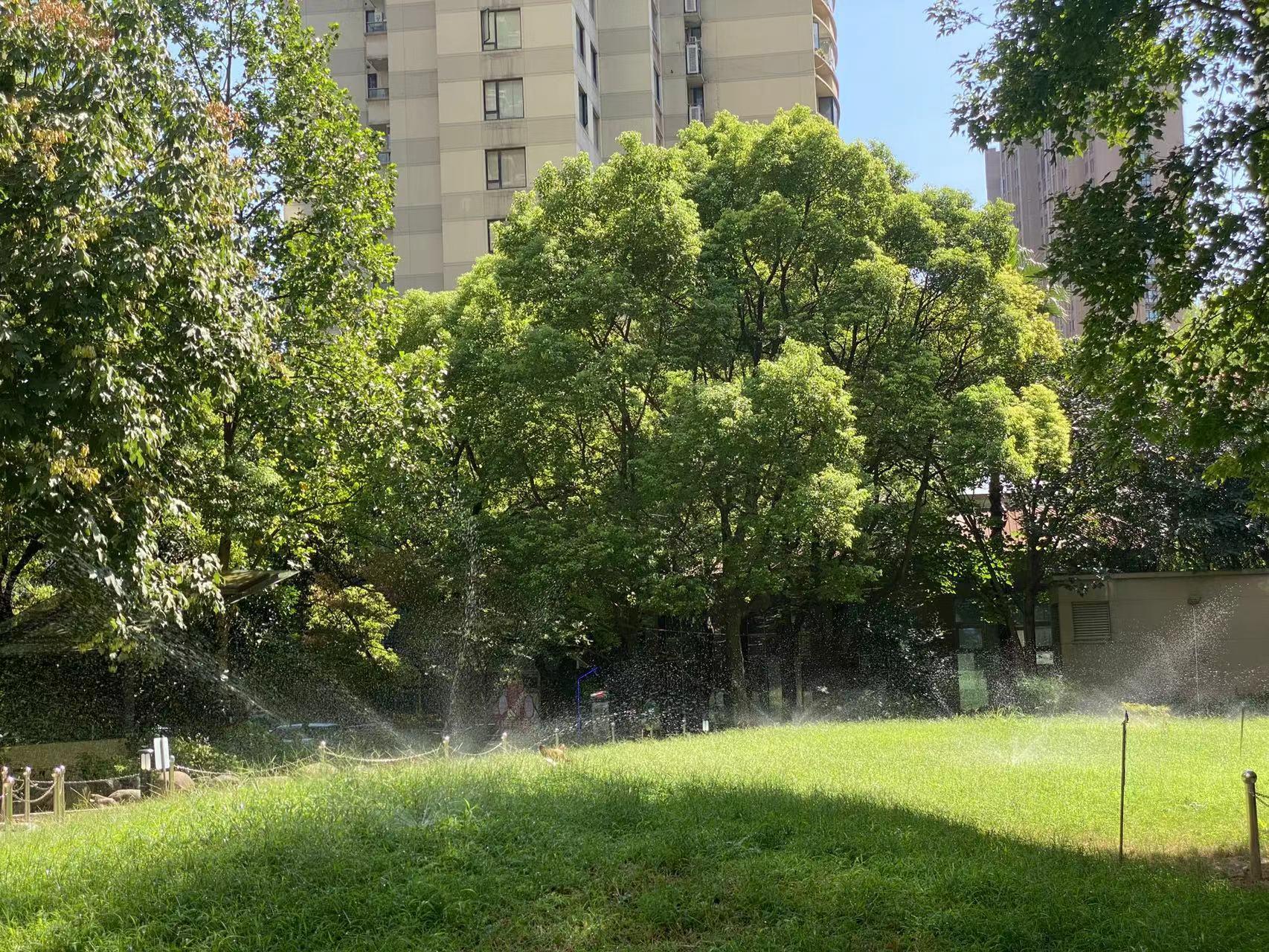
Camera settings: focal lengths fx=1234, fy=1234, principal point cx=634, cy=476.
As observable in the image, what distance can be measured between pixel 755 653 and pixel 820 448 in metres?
7.90

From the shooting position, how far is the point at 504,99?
144ft

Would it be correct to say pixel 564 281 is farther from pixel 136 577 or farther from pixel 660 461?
pixel 136 577

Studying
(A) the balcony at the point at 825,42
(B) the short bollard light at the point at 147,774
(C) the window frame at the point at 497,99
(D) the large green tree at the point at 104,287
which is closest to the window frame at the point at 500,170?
(C) the window frame at the point at 497,99

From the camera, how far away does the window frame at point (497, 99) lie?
43.7m

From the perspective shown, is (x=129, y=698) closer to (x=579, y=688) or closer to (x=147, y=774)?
(x=147, y=774)

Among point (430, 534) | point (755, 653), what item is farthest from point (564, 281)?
point (755, 653)

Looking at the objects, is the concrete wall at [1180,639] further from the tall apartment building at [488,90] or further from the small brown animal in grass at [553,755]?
the tall apartment building at [488,90]

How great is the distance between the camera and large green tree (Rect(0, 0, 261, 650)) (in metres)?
10.7

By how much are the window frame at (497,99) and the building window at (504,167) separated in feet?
3.66

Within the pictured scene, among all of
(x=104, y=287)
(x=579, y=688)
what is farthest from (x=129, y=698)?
(x=104, y=287)

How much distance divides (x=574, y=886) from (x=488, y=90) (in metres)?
39.4

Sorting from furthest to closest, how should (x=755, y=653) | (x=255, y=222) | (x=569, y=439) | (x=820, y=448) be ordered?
(x=755, y=653), (x=569, y=439), (x=820, y=448), (x=255, y=222)

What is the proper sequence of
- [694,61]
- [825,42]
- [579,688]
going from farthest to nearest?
1. [825,42]
2. [694,61]
3. [579,688]

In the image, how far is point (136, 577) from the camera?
11578 mm
